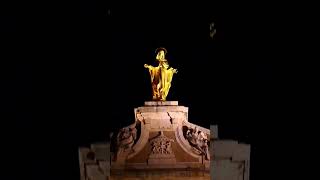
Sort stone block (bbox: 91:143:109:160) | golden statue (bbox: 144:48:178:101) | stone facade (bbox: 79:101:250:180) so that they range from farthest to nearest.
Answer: golden statue (bbox: 144:48:178:101) < stone facade (bbox: 79:101:250:180) < stone block (bbox: 91:143:109:160)

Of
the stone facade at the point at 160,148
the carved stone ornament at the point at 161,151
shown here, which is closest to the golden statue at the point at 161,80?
the stone facade at the point at 160,148

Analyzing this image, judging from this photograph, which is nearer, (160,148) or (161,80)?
(160,148)

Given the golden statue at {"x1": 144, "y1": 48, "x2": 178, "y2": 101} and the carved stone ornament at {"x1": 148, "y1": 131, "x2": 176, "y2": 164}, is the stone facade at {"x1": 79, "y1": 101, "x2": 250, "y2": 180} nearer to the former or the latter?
the carved stone ornament at {"x1": 148, "y1": 131, "x2": 176, "y2": 164}

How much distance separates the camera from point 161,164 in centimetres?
1371

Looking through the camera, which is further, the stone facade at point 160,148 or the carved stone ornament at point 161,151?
the carved stone ornament at point 161,151

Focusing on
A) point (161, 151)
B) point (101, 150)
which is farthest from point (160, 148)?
point (101, 150)

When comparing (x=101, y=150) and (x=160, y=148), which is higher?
(x=101, y=150)

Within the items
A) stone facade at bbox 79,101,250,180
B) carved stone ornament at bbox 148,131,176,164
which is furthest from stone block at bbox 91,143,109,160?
carved stone ornament at bbox 148,131,176,164

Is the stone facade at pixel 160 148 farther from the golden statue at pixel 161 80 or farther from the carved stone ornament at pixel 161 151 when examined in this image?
the golden statue at pixel 161 80

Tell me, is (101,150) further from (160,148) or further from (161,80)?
(161,80)

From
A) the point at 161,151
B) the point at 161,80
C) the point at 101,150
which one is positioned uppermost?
the point at 161,80

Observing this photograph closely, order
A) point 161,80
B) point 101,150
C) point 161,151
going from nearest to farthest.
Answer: point 101,150 < point 161,151 < point 161,80

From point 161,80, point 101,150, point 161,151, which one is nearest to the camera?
point 101,150

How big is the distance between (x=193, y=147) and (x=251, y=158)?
995 cm
